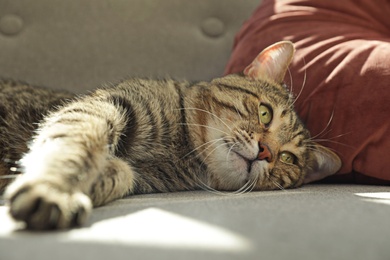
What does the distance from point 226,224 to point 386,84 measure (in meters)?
0.85

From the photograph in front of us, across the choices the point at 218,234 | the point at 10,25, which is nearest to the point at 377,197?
the point at 218,234

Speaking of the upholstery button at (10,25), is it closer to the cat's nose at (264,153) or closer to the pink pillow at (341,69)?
the pink pillow at (341,69)

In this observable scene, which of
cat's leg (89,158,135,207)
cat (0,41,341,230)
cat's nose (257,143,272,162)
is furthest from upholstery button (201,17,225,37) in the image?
cat's leg (89,158,135,207)

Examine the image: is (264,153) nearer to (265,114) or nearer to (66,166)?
(265,114)

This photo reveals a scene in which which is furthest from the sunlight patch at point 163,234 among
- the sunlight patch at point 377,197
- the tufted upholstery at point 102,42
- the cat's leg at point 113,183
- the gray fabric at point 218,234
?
the tufted upholstery at point 102,42

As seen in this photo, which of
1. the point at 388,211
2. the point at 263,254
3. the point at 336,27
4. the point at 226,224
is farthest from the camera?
the point at 336,27

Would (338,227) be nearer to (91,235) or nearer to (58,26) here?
(91,235)

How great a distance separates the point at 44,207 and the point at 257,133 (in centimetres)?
76

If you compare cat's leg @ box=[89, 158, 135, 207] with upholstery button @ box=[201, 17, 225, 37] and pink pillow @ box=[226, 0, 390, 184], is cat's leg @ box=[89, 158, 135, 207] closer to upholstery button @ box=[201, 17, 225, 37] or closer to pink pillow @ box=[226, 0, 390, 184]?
pink pillow @ box=[226, 0, 390, 184]

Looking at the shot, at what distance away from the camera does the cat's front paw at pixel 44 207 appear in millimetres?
688

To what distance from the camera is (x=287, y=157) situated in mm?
1424

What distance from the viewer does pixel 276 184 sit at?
133 centimetres

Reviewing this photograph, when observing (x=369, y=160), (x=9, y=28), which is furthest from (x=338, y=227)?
(x=9, y=28)

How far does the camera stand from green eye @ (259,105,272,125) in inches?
53.8
